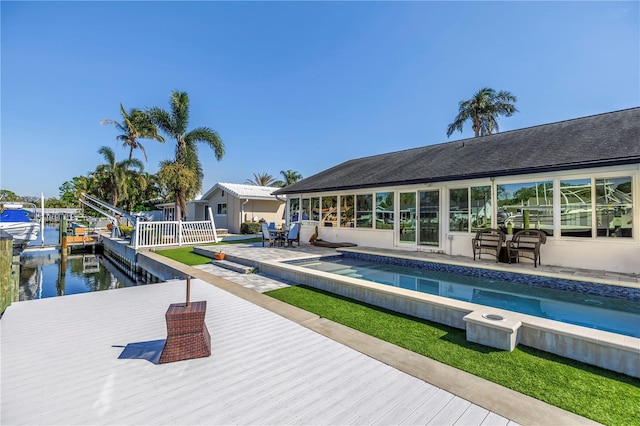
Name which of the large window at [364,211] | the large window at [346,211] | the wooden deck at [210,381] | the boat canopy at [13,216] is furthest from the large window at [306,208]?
the boat canopy at [13,216]

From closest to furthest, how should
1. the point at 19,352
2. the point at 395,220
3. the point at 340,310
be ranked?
1. the point at 19,352
2. the point at 340,310
3. the point at 395,220

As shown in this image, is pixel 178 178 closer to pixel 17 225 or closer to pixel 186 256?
pixel 186 256

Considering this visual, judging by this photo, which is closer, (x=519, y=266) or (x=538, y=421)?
(x=538, y=421)

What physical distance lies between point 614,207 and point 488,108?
22.7 metres

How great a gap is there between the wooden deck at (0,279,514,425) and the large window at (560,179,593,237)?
24.9ft

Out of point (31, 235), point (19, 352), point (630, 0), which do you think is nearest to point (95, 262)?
point (31, 235)

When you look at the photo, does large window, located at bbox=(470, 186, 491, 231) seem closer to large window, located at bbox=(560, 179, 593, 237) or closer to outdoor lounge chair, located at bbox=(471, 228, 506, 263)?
outdoor lounge chair, located at bbox=(471, 228, 506, 263)

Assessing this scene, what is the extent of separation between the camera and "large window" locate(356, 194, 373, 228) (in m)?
12.5

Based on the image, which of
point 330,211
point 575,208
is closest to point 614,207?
point 575,208

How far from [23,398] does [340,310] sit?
399 centimetres

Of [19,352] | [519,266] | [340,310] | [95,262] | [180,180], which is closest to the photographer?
[19,352]

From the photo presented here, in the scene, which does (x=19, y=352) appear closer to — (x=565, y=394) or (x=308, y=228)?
(x=565, y=394)

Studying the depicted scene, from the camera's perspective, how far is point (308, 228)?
14.9m

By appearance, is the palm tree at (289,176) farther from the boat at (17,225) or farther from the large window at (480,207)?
the large window at (480,207)
